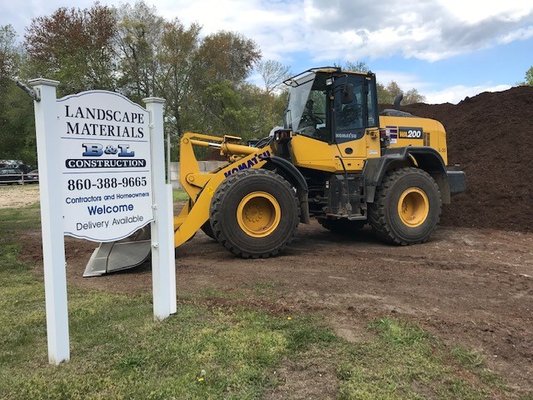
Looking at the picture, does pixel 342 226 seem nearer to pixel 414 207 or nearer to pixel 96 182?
pixel 414 207

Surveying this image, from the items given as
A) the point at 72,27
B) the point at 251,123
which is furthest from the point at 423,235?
the point at 72,27

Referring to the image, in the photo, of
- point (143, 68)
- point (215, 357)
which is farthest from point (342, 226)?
point (143, 68)

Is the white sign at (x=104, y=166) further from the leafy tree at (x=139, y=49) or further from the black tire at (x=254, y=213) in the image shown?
the leafy tree at (x=139, y=49)

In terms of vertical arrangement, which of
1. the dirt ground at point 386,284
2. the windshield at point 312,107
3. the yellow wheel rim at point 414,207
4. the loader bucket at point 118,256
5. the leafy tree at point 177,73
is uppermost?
the leafy tree at point 177,73

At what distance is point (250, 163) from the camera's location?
7.79m

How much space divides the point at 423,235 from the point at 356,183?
1.50 m

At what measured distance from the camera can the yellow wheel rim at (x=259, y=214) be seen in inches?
286

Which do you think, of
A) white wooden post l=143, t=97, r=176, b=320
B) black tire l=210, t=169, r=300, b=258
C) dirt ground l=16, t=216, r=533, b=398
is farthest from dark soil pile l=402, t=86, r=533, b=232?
white wooden post l=143, t=97, r=176, b=320

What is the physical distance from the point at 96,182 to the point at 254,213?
3.74 meters

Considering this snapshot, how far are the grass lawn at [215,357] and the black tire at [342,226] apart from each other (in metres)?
5.51

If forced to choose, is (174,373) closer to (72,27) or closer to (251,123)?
(251,123)

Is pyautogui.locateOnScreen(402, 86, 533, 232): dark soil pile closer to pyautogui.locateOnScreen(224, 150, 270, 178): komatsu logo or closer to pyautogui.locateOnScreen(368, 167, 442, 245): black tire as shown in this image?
pyautogui.locateOnScreen(368, 167, 442, 245): black tire

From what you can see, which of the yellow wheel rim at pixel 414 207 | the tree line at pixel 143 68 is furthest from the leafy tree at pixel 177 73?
the yellow wheel rim at pixel 414 207

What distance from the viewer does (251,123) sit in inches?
1320
